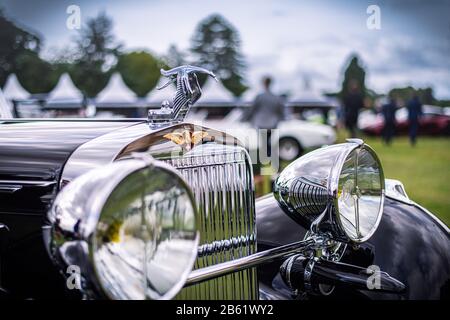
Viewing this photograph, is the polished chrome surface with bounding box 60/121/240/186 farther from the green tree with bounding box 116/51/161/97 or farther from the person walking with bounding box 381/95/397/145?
the green tree with bounding box 116/51/161/97

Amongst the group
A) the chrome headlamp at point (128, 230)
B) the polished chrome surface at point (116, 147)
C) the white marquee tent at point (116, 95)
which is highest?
the white marquee tent at point (116, 95)

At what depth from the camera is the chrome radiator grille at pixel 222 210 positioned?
1.72m

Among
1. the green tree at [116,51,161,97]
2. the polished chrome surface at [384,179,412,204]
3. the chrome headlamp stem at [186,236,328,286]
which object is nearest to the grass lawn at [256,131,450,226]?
the polished chrome surface at [384,179,412,204]

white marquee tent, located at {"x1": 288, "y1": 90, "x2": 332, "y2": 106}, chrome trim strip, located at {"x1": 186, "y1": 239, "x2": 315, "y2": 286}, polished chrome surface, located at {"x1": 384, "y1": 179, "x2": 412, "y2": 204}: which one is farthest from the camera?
white marquee tent, located at {"x1": 288, "y1": 90, "x2": 332, "y2": 106}

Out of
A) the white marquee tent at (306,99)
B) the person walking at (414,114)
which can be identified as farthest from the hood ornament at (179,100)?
the white marquee tent at (306,99)

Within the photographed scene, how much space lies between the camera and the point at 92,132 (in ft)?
5.99

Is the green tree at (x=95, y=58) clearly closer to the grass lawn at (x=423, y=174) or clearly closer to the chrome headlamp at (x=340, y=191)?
the grass lawn at (x=423, y=174)

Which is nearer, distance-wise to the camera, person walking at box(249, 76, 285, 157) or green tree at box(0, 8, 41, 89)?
green tree at box(0, 8, 41, 89)

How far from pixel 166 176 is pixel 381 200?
102 centimetres

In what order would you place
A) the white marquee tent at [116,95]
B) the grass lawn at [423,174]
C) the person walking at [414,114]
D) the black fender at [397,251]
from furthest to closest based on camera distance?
the white marquee tent at [116,95]
the person walking at [414,114]
the grass lawn at [423,174]
the black fender at [397,251]

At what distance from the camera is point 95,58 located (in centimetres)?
3216

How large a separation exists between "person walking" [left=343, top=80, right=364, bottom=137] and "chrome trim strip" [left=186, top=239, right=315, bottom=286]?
1052 cm

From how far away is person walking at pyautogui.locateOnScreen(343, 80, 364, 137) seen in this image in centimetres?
1201

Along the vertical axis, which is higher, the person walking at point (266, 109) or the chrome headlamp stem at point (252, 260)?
the person walking at point (266, 109)
